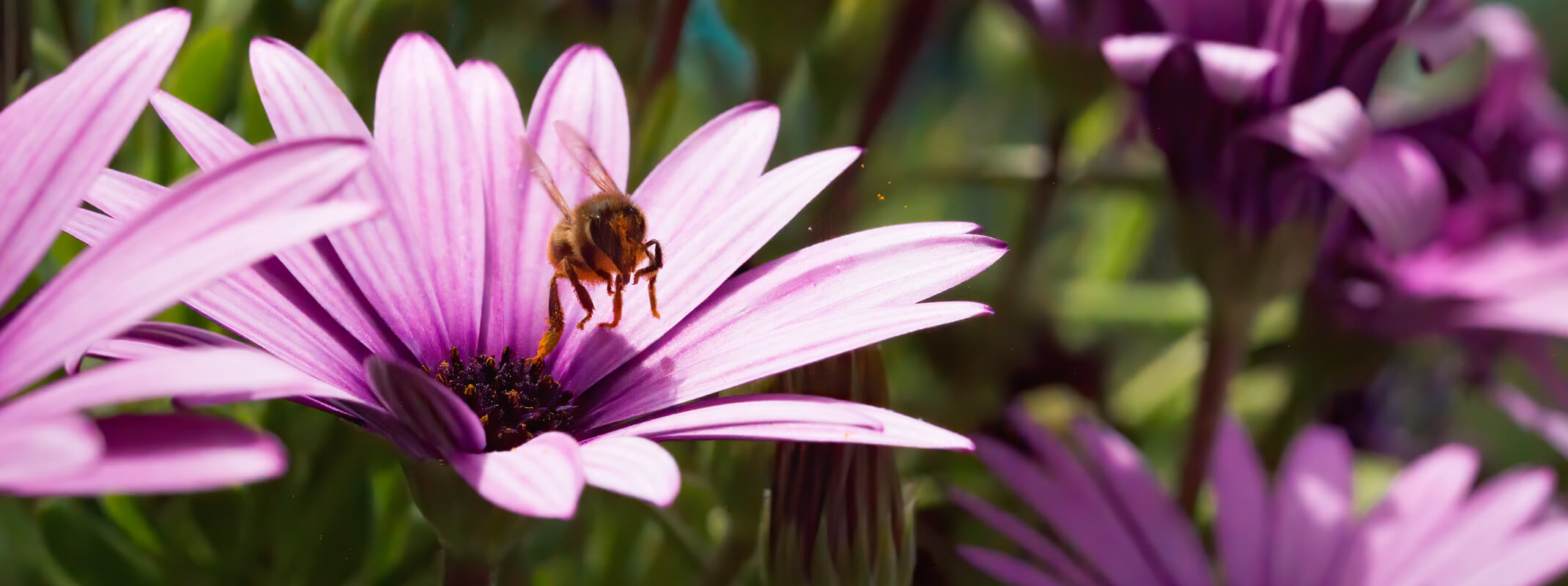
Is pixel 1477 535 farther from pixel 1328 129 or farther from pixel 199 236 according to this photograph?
pixel 199 236

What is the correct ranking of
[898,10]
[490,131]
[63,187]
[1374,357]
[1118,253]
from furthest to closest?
[1118,253] < [1374,357] < [898,10] < [490,131] < [63,187]

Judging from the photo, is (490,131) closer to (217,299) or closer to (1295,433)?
(217,299)

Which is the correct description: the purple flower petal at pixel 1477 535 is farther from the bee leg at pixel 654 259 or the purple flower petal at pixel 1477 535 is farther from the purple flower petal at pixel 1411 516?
the bee leg at pixel 654 259

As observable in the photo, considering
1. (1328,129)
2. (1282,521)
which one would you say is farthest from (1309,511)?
(1328,129)

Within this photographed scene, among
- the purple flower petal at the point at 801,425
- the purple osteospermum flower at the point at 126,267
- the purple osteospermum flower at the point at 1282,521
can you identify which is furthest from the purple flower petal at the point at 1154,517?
the purple osteospermum flower at the point at 126,267

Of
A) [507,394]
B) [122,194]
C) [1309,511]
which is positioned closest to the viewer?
[122,194]

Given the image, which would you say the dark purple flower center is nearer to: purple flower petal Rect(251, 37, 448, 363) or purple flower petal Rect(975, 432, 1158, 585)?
purple flower petal Rect(251, 37, 448, 363)

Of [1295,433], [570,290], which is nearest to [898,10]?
[570,290]
